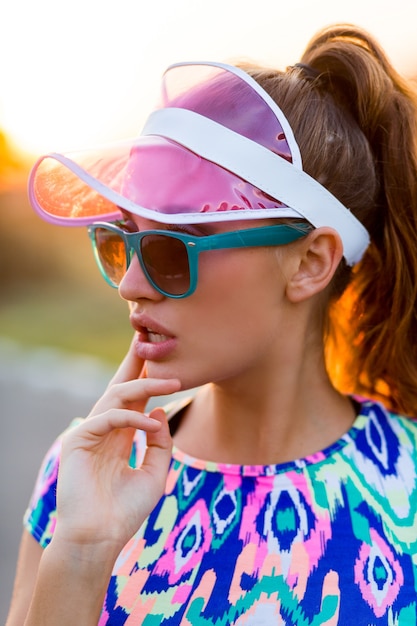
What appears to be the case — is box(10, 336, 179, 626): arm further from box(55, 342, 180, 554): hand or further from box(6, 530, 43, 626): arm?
box(6, 530, 43, 626): arm

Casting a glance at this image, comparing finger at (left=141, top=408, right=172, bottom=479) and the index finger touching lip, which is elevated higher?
the index finger touching lip

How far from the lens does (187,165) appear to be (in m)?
1.67

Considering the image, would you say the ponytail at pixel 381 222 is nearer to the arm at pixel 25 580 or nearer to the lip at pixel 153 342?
the lip at pixel 153 342

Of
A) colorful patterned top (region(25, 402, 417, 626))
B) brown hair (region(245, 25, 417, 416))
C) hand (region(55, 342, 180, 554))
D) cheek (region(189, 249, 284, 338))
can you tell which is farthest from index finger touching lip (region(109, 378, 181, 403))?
brown hair (region(245, 25, 417, 416))

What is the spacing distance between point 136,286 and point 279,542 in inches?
27.4

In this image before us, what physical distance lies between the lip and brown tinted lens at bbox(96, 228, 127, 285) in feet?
0.53

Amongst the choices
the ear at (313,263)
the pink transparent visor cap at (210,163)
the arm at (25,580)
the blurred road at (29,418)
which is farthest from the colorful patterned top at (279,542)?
the blurred road at (29,418)

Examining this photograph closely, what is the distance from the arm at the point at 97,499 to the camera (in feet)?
5.08

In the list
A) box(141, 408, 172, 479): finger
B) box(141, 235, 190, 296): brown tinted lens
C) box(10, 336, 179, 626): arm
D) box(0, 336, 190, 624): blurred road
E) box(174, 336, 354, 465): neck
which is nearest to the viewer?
box(10, 336, 179, 626): arm

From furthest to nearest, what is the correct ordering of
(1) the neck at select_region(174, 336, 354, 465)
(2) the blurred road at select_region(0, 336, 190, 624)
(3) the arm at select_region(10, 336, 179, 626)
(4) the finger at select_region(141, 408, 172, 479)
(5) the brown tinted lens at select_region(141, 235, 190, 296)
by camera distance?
(2) the blurred road at select_region(0, 336, 190, 624), (1) the neck at select_region(174, 336, 354, 465), (4) the finger at select_region(141, 408, 172, 479), (5) the brown tinted lens at select_region(141, 235, 190, 296), (3) the arm at select_region(10, 336, 179, 626)

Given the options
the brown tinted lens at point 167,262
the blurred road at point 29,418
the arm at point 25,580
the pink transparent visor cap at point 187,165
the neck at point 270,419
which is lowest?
the blurred road at point 29,418

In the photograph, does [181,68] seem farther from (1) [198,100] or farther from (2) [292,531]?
(2) [292,531]

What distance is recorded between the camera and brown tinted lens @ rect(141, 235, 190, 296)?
166 centimetres

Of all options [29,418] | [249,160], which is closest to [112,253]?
[249,160]
